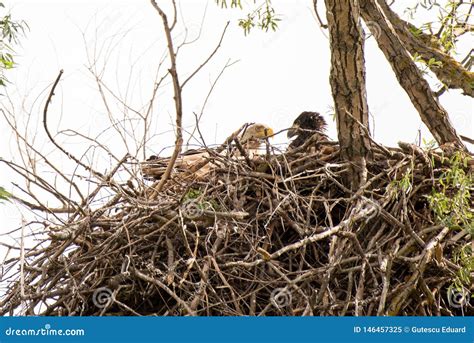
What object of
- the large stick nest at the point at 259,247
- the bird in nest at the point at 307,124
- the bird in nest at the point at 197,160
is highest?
the bird in nest at the point at 307,124

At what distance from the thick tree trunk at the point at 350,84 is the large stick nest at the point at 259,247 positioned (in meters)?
0.11

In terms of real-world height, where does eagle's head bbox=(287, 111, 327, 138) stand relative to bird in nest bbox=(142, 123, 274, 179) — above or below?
above

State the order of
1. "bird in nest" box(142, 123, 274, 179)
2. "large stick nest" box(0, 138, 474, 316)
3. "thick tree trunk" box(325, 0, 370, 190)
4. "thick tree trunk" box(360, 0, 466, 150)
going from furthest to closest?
"thick tree trunk" box(360, 0, 466, 150) < "bird in nest" box(142, 123, 274, 179) < "thick tree trunk" box(325, 0, 370, 190) < "large stick nest" box(0, 138, 474, 316)

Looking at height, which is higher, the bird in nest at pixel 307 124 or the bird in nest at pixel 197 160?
the bird in nest at pixel 307 124

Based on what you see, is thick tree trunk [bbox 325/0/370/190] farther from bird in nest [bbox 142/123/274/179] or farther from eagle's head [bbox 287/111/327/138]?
eagle's head [bbox 287/111/327/138]

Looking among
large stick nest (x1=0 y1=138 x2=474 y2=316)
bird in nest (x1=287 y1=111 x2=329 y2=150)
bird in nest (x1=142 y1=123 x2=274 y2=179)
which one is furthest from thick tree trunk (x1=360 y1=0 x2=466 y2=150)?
bird in nest (x1=287 y1=111 x2=329 y2=150)

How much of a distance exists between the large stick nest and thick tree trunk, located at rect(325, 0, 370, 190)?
0.36ft

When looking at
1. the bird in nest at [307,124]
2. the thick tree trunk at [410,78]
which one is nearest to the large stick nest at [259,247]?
the thick tree trunk at [410,78]

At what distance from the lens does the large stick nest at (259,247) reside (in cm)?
557

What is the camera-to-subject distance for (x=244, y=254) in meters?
5.79

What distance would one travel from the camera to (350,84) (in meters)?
6.00

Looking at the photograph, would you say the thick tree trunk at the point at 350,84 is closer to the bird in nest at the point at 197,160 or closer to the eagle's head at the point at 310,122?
the bird in nest at the point at 197,160

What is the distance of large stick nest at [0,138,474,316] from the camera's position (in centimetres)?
557

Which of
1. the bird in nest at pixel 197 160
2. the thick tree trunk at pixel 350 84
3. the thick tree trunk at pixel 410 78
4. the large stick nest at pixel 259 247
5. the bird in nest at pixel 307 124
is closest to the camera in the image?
the large stick nest at pixel 259 247
